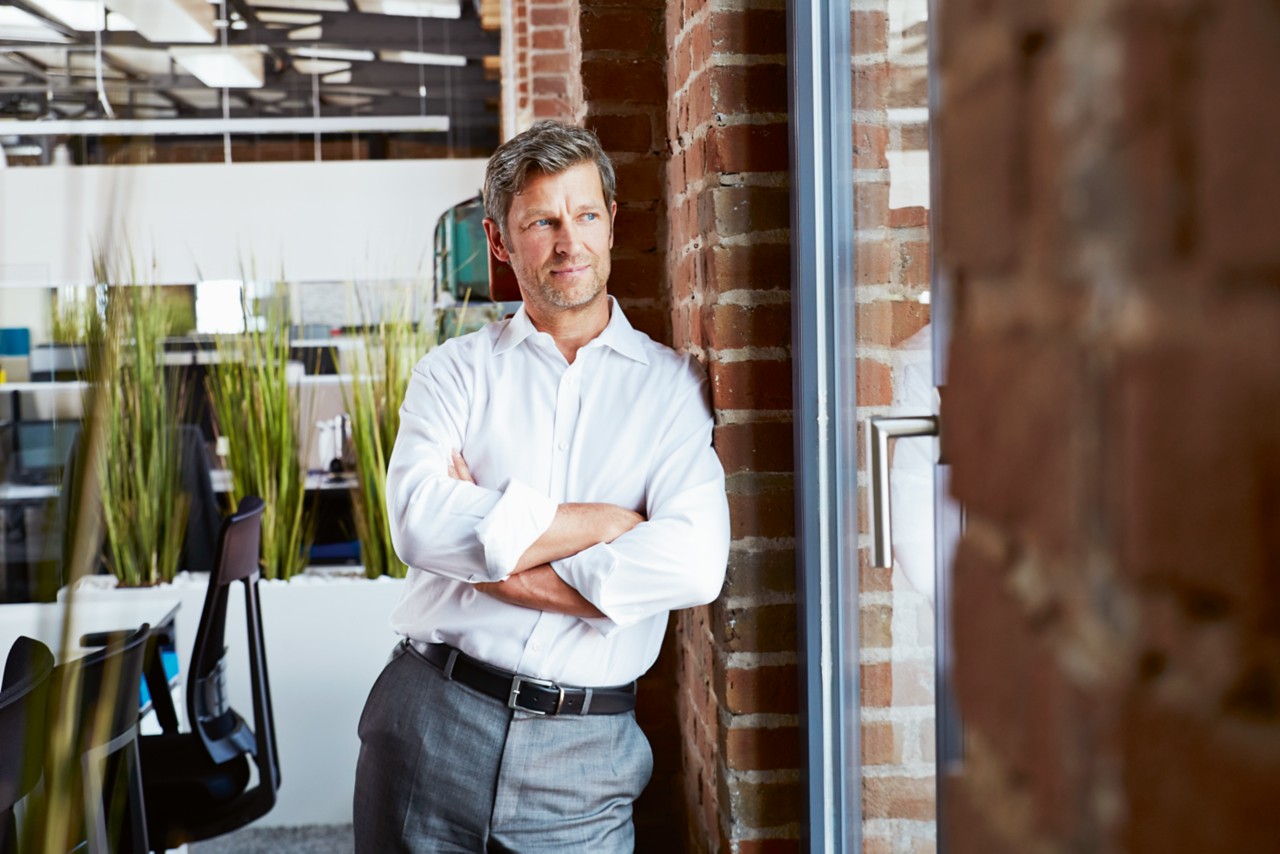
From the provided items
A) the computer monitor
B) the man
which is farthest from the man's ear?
the computer monitor

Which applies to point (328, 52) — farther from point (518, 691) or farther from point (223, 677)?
point (518, 691)

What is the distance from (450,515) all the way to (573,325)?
0.46 metres

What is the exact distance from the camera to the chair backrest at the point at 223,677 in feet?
8.94

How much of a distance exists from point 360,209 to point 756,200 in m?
7.82

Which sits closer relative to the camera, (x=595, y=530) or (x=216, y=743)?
(x=595, y=530)

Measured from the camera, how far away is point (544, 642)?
1995 mm

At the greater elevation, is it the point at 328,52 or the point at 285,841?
the point at 328,52

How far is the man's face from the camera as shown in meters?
2.08

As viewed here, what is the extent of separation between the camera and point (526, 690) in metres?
1.98

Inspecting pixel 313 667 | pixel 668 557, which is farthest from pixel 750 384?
pixel 313 667

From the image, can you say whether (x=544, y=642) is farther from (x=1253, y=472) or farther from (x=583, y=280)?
(x=1253, y=472)

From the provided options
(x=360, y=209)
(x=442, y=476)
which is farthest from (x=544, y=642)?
(x=360, y=209)

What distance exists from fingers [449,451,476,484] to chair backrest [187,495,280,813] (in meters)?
0.99

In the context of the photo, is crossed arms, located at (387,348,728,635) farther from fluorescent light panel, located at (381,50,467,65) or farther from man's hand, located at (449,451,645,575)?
fluorescent light panel, located at (381,50,467,65)
